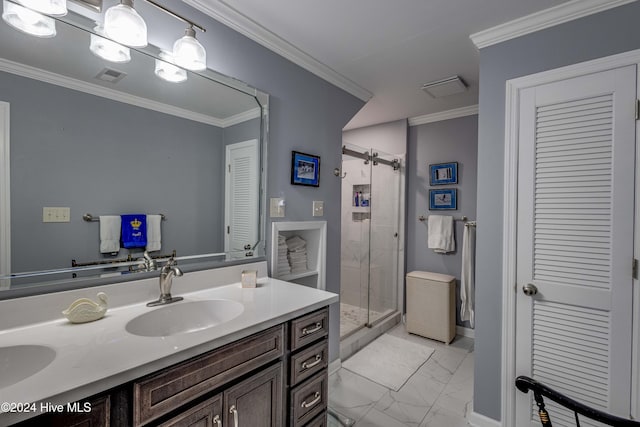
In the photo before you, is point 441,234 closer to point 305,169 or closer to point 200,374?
point 305,169

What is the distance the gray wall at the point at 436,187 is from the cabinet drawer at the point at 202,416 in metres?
2.82

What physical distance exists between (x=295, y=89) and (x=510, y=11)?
1331 millimetres

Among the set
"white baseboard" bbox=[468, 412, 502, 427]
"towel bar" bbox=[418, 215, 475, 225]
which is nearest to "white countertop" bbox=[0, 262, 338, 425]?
"white baseboard" bbox=[468, 412, 502, 427]

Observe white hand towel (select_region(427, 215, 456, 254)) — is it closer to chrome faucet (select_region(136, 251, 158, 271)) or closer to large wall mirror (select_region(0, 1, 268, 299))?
large wall mirror (select_region(0, 1, 268, 299))

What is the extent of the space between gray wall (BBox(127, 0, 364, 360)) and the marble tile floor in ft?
1.02

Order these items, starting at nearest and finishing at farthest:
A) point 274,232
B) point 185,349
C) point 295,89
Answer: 1. point 185,349
2. point 274,232
3. point 295,89

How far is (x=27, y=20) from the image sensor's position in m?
1.05

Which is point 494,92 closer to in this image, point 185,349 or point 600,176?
point 600,176

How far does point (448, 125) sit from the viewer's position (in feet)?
10.5

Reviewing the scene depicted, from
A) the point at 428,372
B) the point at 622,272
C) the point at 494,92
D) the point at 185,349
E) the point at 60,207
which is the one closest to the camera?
the point at 185,349

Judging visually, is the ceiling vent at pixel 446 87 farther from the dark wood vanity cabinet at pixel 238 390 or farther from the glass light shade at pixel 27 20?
the glass light shade at pixel 27 20

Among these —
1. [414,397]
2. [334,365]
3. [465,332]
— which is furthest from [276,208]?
[465,332]

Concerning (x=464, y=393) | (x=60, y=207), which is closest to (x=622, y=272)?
(x=464, y=393)

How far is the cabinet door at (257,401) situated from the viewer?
101 cm
